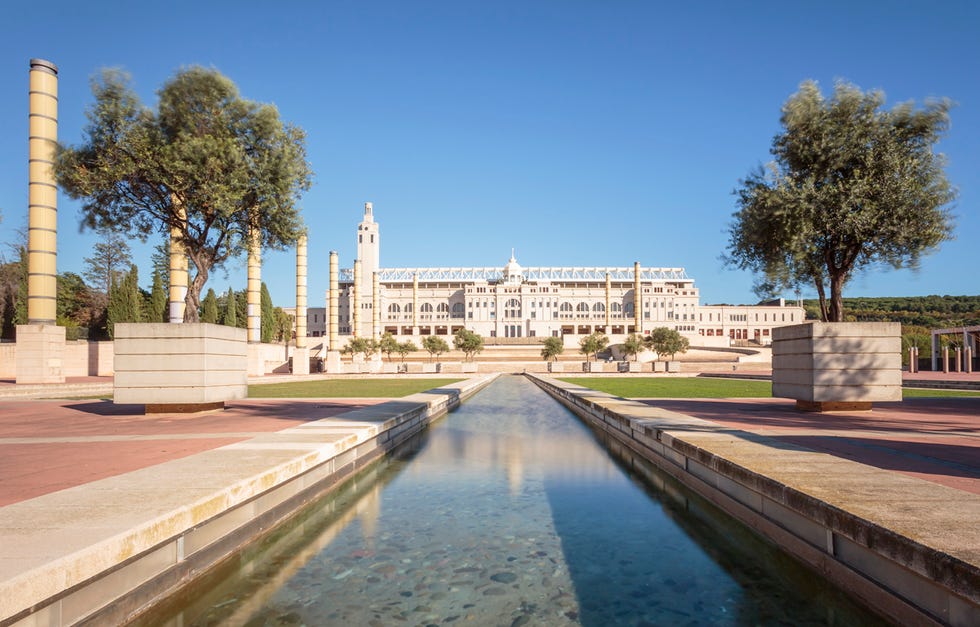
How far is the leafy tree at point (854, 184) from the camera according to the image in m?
13.2

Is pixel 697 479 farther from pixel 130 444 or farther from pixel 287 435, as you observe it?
pixel 130 444

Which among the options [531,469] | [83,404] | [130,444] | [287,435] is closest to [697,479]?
[531,469]

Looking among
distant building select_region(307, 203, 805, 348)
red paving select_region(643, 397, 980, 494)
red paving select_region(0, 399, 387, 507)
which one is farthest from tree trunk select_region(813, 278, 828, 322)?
distant building select_region(307, 203, 805, 348)

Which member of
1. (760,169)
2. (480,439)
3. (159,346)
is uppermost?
(760,169)

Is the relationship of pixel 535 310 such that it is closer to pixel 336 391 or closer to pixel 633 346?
pixel 633 346

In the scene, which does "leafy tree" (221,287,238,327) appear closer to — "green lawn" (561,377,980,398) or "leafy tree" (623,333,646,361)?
"leafy tree" (623,333,646,361)

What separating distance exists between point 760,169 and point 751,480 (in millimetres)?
11281

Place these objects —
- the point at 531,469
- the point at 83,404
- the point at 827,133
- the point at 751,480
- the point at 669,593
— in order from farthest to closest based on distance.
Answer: the point at 83,404 → the point at 827,133 → the point at 531,469 → the point at 751,480 → the point at 669,593

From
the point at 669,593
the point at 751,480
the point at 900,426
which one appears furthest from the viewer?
the point at 900,426

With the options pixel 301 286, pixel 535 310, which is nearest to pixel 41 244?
pixel 301 286

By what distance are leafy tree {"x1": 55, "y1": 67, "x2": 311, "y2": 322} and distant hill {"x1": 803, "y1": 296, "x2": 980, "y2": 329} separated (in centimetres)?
9391

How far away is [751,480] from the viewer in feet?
17.4

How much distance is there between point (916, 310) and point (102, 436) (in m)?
134

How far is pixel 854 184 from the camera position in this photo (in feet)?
43.8
